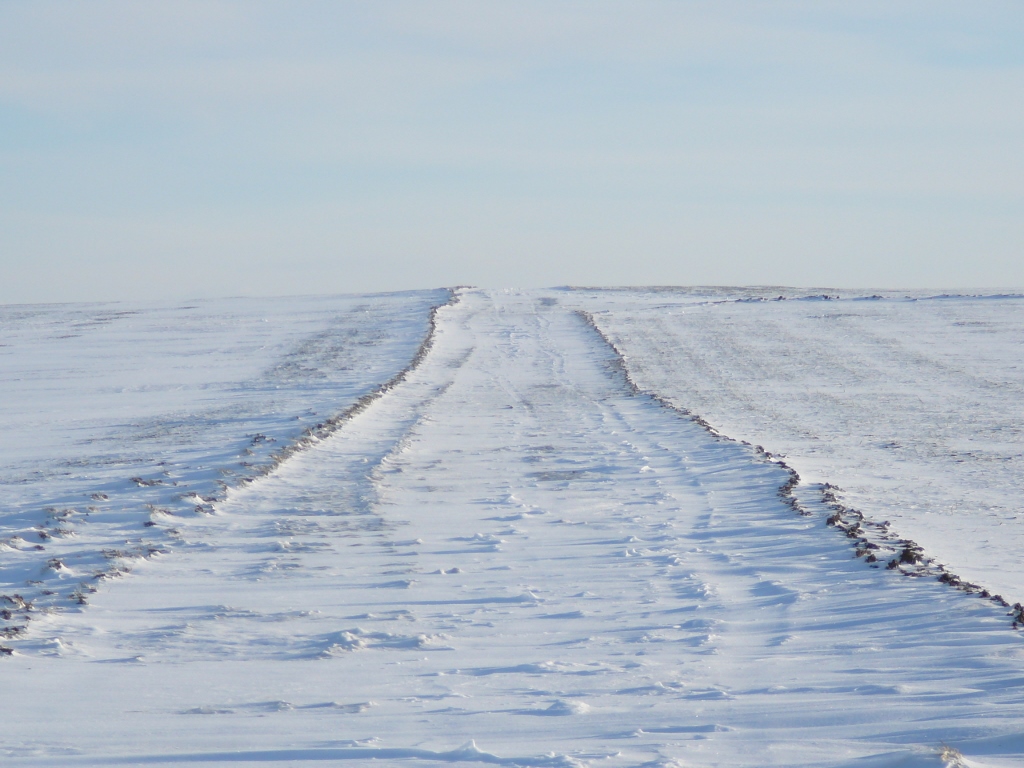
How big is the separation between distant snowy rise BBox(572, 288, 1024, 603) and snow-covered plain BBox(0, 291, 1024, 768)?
0.89 metres

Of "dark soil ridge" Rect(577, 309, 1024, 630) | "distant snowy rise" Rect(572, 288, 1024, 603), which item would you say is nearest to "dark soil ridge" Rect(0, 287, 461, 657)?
"dark soil ridge" Rect(577, 309, 1024, 630)

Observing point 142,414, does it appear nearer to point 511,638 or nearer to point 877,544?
point 511,638

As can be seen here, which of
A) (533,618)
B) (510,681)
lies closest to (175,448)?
(533,618)

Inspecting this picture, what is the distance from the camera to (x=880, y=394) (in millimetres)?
15273

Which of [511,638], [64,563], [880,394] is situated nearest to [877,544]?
[511,638]

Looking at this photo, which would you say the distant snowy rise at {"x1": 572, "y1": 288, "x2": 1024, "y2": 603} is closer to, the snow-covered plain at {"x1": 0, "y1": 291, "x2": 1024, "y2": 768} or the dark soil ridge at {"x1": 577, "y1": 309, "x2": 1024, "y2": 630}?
the dark soil ridge at {"x1": 577, "y1": 309, "x2": 1024, "y2": 630}

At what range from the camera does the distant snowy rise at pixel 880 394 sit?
25.3 ft

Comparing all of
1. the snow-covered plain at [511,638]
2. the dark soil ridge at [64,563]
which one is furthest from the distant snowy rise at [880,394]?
the dark soil ridge at [64,563]

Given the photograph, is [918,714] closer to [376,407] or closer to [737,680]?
[737,680]

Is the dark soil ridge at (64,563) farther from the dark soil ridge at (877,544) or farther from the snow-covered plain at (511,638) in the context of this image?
the dark soil ridge at (877,544)

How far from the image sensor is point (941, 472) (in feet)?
31.1

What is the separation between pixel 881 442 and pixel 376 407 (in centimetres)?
590

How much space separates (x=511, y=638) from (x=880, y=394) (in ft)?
37.9

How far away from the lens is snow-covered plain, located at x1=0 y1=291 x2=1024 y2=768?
3783mm
